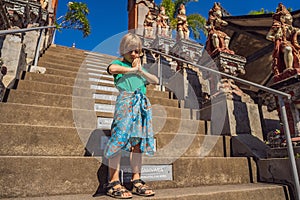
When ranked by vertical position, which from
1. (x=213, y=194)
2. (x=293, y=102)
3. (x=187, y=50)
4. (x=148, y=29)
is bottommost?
(x=213, y=194)

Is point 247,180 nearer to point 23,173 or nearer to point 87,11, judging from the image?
point 23,173

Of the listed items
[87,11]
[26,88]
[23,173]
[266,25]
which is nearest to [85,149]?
[23,173]

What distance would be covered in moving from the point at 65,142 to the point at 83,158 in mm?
393

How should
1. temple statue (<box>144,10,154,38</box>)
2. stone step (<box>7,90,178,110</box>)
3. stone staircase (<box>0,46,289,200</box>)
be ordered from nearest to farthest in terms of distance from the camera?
stone staircase (<box>0,46,289,200</box>) < stone step (<box>7,90,178,110</box>) < temple statue (<box>144,10,154,38</box>)

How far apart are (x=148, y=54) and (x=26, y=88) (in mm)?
4010

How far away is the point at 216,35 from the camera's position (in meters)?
3.76

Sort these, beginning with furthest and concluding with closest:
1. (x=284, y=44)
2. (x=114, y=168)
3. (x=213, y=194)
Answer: (x=284, y=44), (x=213, y=194), (x=114, y=168)

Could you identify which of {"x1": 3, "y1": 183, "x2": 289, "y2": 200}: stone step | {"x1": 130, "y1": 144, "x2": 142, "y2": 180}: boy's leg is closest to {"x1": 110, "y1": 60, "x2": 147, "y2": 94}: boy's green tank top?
{"x1": 130, "y1": 144, "x2": 142, "y2": 180}: boy's leg

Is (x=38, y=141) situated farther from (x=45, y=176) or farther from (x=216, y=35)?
(x=216, y=35)

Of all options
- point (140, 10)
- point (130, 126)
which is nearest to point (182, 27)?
point (130, 126)

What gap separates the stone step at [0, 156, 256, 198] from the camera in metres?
1.66

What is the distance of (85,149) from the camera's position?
7.31 feet

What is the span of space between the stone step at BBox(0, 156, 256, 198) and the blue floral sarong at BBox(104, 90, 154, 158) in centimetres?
36

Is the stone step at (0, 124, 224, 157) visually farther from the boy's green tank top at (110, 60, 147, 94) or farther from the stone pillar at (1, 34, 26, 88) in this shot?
the stone pillar at (1, 34, 26, 88)
